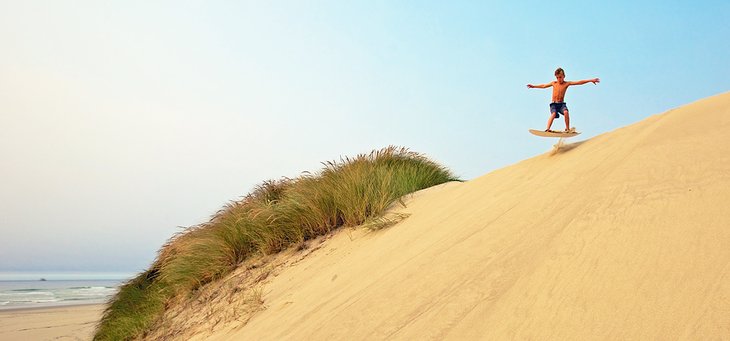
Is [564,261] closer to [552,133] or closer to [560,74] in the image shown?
[552,133]

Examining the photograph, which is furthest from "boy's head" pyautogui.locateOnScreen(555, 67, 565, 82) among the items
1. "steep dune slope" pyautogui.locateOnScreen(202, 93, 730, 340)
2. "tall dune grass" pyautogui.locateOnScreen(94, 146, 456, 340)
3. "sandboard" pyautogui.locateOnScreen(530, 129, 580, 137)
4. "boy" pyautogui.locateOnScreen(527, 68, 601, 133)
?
"tall dune grass" pyautogui.locateOnScreen(94, 146, 456, 340)

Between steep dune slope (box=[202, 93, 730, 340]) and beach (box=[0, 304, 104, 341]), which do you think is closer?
steep dune slope (box=[202, 93, 730, 340])

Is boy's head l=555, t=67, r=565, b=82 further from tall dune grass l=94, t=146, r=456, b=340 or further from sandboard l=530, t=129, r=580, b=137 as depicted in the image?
tall dune grass l=94, t=146, r=456, b=340

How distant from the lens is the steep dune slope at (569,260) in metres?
2.03

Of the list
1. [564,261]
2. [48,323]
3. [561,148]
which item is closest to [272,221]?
[561,148]

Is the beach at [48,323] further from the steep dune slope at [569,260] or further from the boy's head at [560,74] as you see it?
the boy's head at [560,74]

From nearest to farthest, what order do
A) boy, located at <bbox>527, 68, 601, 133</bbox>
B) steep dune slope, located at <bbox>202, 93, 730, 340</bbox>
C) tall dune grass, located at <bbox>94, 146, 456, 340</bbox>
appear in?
steep dune slope, located at <bbox>202, 93, 730, 340</bbox>, boy, located at <bbox>527, 68, 601, 133</bbox>, tall dune grass, located at <bbox>94, 146, 456, 340</bbox>

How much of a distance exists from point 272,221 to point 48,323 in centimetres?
963

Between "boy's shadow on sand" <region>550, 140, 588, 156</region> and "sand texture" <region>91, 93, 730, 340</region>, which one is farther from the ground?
"boy's shadow on sand" <region>550, 140, 588, 156</region>

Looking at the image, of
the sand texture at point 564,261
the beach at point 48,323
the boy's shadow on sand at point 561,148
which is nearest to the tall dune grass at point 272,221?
the sand texture at point 564,261

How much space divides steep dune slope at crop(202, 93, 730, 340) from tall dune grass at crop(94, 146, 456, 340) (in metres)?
1.75

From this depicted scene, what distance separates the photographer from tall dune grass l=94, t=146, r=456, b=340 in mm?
6098

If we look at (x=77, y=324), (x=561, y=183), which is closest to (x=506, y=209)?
(x=561, y=183)

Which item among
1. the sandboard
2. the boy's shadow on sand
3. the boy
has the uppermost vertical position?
the boy
